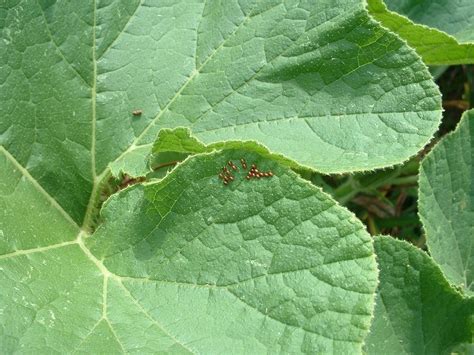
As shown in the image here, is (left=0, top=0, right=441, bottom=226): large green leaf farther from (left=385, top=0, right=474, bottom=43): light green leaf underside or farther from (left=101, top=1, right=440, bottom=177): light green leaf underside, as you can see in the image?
(left=385, top=0, right=474, bottom=43): light green leaf underside

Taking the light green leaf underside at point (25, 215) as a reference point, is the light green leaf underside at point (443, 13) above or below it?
below

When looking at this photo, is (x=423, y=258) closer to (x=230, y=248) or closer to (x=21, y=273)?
(x=230, y=248)

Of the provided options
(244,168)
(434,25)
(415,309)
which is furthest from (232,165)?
(434,25)

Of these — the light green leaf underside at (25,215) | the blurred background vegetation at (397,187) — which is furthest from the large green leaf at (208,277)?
the blurred background vegetation at (397,187)

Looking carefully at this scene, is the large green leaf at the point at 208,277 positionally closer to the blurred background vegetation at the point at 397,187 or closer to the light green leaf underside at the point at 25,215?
the light green leaf underside at the point at 25,215

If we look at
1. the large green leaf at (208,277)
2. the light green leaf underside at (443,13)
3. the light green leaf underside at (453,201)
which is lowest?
the light green leaf underside at (453,201)

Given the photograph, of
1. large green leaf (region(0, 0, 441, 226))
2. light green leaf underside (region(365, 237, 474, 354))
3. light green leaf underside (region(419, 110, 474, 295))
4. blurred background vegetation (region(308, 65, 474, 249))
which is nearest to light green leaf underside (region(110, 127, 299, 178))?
large green leaf (region(0, 0, 441, 226))

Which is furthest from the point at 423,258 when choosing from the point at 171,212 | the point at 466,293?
the point at 171,212
